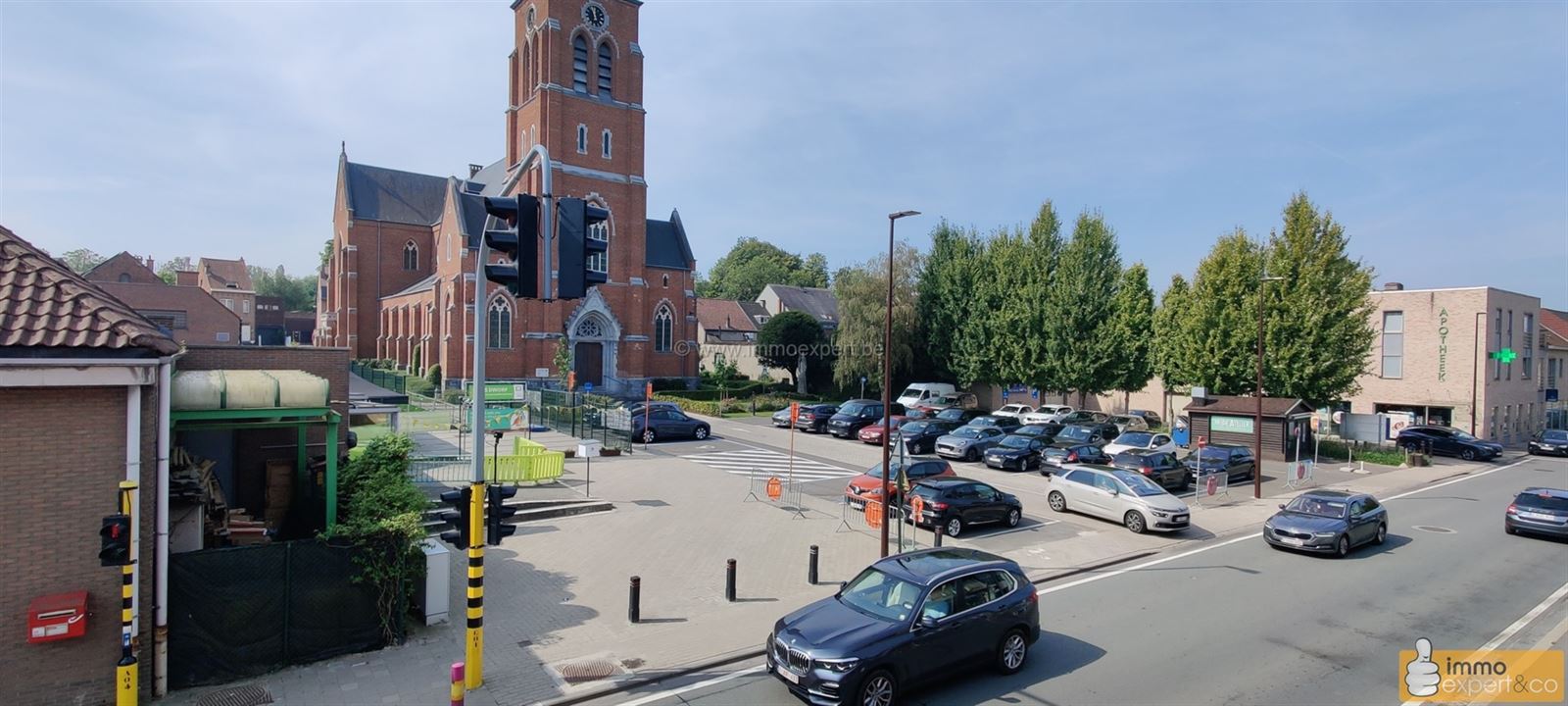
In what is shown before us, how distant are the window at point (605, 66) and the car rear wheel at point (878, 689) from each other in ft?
151

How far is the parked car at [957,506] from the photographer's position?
17172 millimetres

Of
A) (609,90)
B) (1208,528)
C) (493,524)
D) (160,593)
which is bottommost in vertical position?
(1208,528)

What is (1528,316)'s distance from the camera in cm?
4306

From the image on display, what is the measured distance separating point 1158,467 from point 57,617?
966 inches

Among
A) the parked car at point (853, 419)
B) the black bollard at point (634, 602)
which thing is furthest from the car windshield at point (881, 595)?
the parked car at point (853, 419)

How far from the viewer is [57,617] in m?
7.64

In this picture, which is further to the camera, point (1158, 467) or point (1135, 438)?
point (1135, 438)

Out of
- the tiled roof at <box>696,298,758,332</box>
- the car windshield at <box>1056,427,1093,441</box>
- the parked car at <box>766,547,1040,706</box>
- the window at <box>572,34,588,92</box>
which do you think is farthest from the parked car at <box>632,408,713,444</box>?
the tiled roof at <box>696,298,758,332</box>

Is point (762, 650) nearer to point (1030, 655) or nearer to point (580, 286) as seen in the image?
point (1030, 655)

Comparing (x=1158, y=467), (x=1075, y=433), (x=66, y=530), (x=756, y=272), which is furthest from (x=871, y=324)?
(x=756, y=272)

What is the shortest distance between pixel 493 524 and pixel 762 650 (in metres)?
3.96

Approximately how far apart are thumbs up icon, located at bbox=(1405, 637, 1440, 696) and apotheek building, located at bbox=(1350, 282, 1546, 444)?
119ft

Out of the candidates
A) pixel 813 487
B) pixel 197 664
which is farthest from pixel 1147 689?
pixel 813 487

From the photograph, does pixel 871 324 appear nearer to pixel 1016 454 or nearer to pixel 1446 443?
pixel 1016 454
